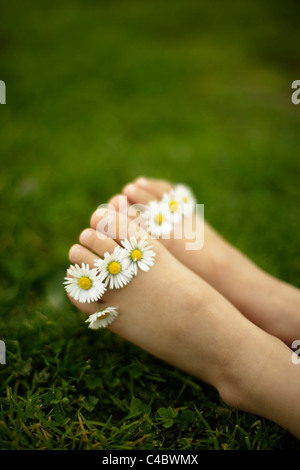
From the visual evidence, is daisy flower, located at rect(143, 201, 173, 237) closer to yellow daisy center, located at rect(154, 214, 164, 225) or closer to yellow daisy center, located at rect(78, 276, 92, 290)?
yellow daisy center, located at rect(154, 214, 164, 225)

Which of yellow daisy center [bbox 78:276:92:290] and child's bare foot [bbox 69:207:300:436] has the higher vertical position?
yellow daisy center [bbox 78:276:92:290]

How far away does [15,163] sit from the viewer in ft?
6.55

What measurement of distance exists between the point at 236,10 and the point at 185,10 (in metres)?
0.67

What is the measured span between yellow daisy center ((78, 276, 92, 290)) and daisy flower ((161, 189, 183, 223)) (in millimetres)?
393

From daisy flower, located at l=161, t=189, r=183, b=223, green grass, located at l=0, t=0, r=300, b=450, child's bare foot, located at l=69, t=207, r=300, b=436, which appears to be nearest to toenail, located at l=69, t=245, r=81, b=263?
child's bare foot, located at l=69, t=207, r=300, b=436

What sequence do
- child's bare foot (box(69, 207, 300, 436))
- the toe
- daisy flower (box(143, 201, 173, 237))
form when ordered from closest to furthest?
child's bare foot (box(69, 207, 300, 436))
the toe
daisy flower (box(143, 201, 173, 237))

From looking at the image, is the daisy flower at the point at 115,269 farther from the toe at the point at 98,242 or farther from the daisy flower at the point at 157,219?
the daisy flower at the point at 157,219

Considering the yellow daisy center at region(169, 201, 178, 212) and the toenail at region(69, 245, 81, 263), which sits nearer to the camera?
the toenail at region(69, 245, 81, 263)

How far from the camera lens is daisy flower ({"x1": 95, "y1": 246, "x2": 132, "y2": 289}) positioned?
41.9 inches

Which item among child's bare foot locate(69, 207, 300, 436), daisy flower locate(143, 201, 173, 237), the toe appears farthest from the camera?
daisy flower locate(143, 201, 173, 237)

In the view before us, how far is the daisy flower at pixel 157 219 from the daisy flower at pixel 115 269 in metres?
0.21

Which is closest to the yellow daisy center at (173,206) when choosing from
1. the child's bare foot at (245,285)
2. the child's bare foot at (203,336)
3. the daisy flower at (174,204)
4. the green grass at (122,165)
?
the daisy flower at (174,204)

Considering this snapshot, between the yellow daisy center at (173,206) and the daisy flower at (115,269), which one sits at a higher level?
the yellow daisy center at (173,206)

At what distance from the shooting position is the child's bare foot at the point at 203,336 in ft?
3.26
